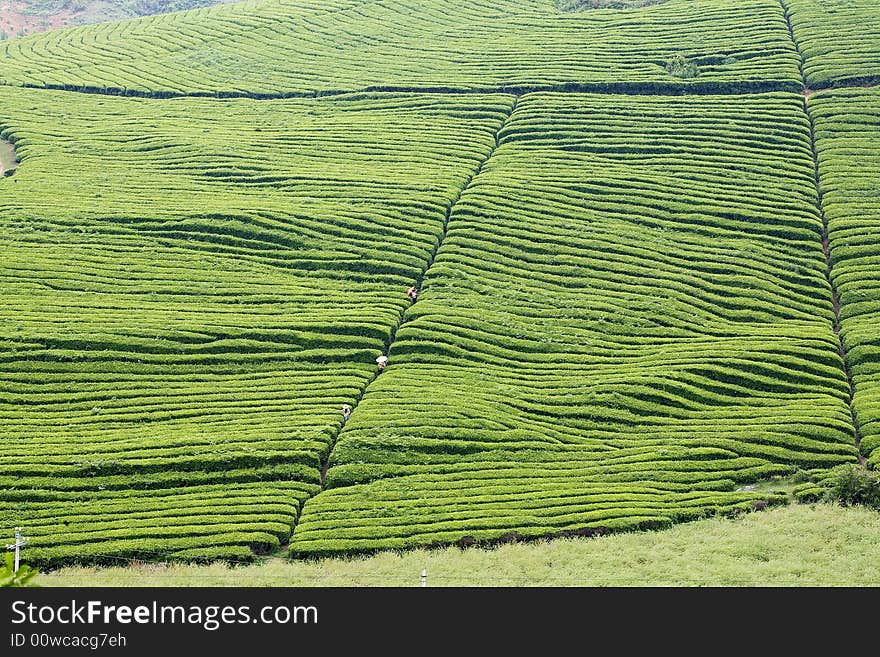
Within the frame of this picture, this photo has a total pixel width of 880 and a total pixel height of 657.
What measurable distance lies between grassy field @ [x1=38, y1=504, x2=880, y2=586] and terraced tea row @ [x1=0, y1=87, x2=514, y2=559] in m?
2.82

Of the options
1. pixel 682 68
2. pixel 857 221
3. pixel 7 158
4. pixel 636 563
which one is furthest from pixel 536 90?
pixel 636 563

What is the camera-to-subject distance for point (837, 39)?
72125 millimetres

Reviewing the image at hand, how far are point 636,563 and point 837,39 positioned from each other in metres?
53.5

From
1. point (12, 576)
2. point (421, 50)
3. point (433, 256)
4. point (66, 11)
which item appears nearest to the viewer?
point (12, 576)

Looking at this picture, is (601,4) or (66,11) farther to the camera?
(66,11)

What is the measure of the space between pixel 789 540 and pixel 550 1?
64829 mm

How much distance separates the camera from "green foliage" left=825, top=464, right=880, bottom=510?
108 ft

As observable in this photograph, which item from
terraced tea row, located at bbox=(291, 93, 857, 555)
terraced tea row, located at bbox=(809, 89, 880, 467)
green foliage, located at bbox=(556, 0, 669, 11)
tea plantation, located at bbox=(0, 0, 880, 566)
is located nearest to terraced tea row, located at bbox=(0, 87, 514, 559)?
tea plantation, located at bbox=(0, 0, 880, 566)

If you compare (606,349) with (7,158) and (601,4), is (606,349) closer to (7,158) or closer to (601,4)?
(7,158)

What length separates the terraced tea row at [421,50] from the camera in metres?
71.1

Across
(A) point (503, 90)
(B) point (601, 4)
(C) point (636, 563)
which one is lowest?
(C) point (636, 563)

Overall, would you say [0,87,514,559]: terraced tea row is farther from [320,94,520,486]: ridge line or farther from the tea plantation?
[320,94,520,486]: ridge line

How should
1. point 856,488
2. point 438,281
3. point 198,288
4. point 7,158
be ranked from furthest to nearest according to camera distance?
point 7,158
point 438,281
point 198,288
point 856,488
